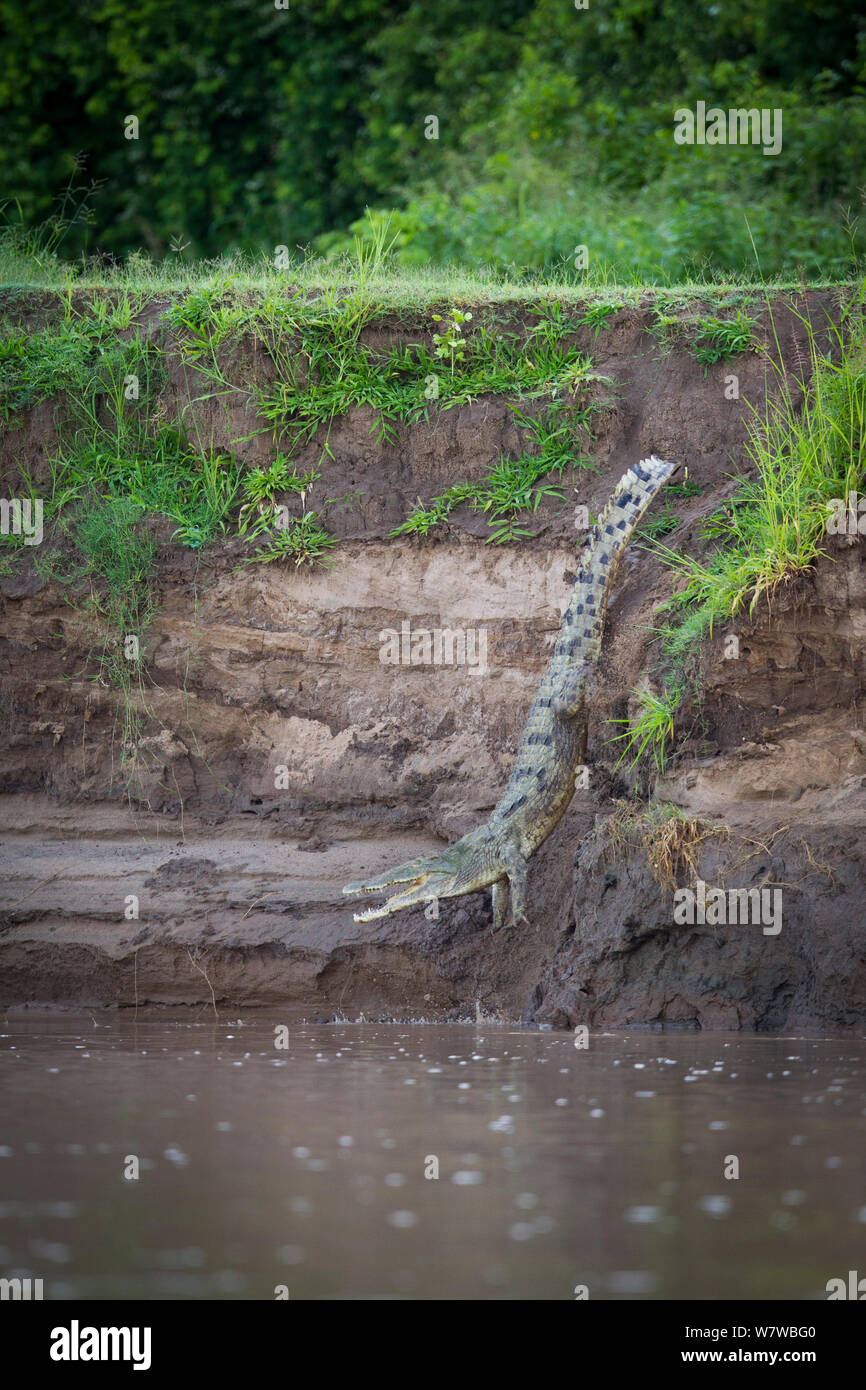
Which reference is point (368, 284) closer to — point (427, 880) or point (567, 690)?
point (567, 690)

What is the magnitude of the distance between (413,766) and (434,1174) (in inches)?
193

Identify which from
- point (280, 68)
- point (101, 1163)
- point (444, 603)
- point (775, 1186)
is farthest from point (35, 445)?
point (280, 68)

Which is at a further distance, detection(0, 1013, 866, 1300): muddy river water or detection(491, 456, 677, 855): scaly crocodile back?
detection(491, 456, 677, 855): scaly crocodile back

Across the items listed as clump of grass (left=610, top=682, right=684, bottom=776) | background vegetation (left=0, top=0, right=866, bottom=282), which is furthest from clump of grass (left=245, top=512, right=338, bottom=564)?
background vegetation (left=0, top=0, right=866, bottom=282)

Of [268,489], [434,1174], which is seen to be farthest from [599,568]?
[434,1174]

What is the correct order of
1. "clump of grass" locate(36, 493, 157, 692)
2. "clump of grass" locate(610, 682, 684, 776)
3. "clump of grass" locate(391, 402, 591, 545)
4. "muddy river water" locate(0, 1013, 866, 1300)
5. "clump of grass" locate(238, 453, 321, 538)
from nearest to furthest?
"muddy river water" locate(0, 1013, 866, 1300) < "clump of grass" locate(610, 682, 684, 776) < "clump of grass" locate(391, 402, 591, 545) < "clump of grass" locate(36, 493, 157, 692) < "clump of grass" locate(238, 453, 321, 538)

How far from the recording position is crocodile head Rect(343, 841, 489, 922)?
272 inches

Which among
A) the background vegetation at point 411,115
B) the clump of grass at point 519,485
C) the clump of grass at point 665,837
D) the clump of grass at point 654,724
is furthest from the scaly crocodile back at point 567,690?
the background vegetation at point 411,115

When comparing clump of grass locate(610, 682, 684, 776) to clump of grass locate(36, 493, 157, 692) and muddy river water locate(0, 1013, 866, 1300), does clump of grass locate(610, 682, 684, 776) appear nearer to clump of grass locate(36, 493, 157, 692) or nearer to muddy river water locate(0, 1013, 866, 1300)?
muddy river water locate(0, 1013, 866, 1300)

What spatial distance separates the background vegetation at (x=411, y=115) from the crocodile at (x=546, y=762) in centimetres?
573

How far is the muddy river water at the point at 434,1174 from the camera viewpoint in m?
2.66

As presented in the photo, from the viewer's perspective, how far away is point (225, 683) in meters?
8.58

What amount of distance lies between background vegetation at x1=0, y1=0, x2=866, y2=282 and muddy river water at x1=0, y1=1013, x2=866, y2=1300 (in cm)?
924

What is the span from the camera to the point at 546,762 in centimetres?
730
